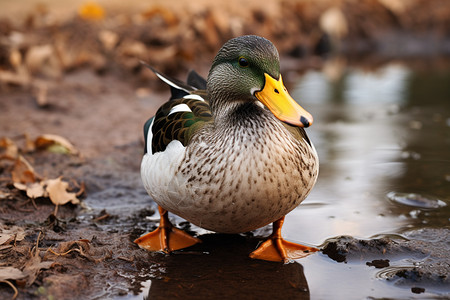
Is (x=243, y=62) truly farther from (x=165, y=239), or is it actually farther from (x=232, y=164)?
(x=165, y=239)

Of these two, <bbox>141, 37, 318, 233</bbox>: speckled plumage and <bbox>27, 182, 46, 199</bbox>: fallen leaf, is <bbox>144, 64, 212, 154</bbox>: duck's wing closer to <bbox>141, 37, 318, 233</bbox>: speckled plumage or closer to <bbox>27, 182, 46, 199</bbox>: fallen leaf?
<bbox>141, 37, 318, 233</bbox>: speckled plumage

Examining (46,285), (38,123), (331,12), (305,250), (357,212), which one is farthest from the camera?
(331,12)

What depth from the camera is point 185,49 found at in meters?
8.91

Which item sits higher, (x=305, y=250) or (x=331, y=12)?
(x=331, y=12)

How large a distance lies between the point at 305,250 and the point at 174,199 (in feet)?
2.99

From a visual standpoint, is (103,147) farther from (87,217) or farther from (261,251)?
(261,251)

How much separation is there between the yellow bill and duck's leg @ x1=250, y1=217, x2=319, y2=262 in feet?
2.88

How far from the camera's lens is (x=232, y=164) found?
315 cm

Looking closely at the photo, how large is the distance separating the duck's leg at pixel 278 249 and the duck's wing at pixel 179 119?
0.82 meters

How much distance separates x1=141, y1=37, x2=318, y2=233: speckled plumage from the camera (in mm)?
3152

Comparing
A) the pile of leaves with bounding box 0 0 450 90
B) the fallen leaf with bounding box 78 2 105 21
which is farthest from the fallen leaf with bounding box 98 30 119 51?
the fallen leaf with bounding box 78 2 105 21

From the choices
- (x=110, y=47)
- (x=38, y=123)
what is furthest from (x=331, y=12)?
(x=38, y=123)

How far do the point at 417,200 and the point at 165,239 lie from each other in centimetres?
196

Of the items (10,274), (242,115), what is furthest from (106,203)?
(242,115)
